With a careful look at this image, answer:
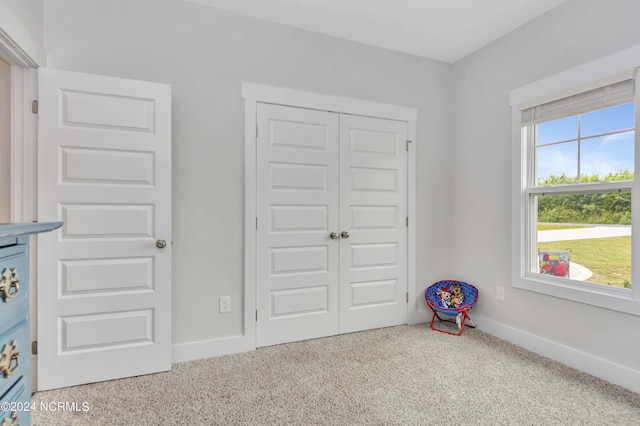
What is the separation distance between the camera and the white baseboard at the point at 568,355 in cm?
203

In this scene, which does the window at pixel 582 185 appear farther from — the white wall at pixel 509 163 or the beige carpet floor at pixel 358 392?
the beige carpet floor at pixel 358 392

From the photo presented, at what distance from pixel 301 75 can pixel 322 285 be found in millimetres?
1737

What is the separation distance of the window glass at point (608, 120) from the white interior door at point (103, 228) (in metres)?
2.83

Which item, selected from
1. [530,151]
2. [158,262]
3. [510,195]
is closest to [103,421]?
[158,262]

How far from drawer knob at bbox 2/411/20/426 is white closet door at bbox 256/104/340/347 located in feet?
5.38

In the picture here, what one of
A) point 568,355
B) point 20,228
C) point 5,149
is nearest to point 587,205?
point 568,355

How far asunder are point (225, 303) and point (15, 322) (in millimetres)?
1534

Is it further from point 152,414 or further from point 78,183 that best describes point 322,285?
point 78,183

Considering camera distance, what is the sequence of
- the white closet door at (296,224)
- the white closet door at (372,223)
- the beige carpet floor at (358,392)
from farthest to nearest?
the white closet door at (372,223), the white closet door at (296,224), the beige carpet floor at (358,392)

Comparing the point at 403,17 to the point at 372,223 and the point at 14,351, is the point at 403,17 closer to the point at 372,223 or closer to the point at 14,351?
the point at 372,223

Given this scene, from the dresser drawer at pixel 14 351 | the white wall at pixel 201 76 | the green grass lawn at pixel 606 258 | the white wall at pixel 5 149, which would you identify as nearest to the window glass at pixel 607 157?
the green grass lawn at pixel 606 258

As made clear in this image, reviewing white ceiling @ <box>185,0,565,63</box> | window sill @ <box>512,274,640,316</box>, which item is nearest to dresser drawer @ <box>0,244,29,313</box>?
white ceiling @ <box>185,0,565,63</box>

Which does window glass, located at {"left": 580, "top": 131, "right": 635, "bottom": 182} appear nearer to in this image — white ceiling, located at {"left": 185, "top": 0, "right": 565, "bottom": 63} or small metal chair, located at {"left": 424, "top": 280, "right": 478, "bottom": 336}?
white ceiling, located at {"left": 185, "top": 0, "right": 565, "bottom": 63}

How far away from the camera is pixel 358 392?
6.47 ft
